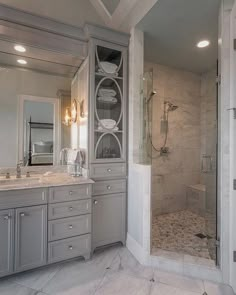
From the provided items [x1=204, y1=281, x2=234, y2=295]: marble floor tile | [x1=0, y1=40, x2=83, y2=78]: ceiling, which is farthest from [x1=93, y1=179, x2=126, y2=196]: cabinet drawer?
[x1=0, y1=40, x2=83, y2=78]: ceiling

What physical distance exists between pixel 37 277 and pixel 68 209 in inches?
26.2

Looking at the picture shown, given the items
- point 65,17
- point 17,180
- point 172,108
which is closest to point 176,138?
point 172,108

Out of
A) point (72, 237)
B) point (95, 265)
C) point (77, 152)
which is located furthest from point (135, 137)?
point (95, 265)

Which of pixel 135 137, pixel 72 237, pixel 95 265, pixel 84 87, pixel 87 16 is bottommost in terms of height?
Result: pixel 95 265

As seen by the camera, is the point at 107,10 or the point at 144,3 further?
the point at 107,10

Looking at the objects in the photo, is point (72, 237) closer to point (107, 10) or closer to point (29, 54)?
point (29, 54)

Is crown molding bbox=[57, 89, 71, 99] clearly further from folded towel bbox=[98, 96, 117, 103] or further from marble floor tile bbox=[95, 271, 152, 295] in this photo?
marble floor tile bbox=[95, 271, 152, 295]

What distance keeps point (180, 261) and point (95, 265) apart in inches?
34.5

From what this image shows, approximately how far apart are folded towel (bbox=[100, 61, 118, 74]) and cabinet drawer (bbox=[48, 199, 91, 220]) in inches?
61.7

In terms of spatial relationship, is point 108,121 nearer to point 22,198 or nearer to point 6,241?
point 22,198

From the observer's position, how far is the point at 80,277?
1.84 metres

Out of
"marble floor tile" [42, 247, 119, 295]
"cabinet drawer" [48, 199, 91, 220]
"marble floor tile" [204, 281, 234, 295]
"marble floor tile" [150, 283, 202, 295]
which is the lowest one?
"marble floor tile" [150, 283, 202, 295]

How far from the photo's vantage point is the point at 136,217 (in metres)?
2.21

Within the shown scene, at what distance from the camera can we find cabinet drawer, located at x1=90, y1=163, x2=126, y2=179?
89.3 inches
